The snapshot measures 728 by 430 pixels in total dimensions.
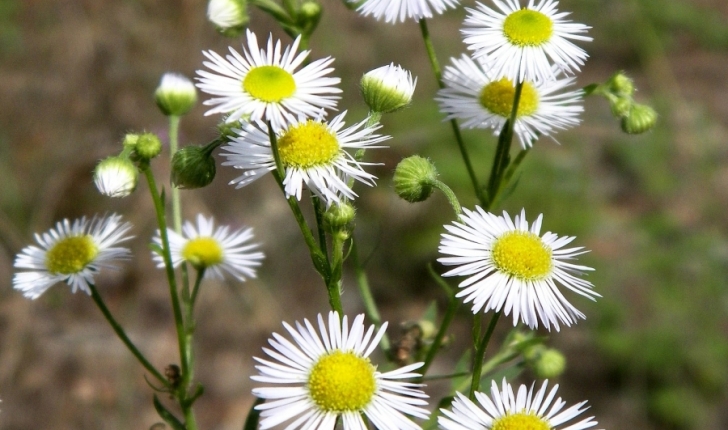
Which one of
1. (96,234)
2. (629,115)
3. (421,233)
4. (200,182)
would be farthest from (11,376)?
(629,115)

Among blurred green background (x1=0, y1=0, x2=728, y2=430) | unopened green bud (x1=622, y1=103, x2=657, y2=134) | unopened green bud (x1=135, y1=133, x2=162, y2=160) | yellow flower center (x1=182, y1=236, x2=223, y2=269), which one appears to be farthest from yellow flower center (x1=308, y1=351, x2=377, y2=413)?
blurred green background (x1=0, y1=0, x2=728, y2=430)

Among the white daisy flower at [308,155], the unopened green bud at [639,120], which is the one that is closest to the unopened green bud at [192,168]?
the white daisy flower at [308,155]

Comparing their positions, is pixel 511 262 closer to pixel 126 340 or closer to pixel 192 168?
pixel 192 168

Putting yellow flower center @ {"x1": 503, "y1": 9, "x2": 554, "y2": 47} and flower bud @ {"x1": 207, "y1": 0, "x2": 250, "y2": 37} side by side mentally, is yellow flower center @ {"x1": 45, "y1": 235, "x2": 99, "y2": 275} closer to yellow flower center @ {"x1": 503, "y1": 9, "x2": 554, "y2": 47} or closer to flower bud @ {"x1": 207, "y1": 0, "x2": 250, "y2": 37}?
flower bud @ {"x1": 207, "y1": 0, "x2": 250, "y2": 37}

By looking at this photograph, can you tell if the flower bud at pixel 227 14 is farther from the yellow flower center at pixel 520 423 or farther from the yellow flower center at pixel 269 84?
the yellow flower center at pixel 520 423

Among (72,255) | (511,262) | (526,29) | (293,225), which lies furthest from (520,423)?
(293,225)

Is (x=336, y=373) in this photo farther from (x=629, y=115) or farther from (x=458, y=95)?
(x=629, y=115)
